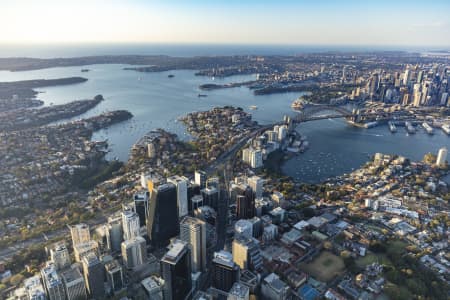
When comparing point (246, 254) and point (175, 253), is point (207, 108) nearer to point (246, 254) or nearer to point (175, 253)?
point (246, 254)

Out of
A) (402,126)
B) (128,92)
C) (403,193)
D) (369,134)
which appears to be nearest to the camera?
(403,193)

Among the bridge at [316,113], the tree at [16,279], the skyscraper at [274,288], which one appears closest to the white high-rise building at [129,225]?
the tree at [16,279]

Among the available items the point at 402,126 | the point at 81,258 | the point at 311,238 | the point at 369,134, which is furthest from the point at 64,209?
the point at 402,126

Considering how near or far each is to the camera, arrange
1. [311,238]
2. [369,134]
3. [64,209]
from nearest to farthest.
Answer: [311,238] → [64,209] → [369,134]

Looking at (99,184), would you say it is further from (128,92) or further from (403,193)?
(128,92)

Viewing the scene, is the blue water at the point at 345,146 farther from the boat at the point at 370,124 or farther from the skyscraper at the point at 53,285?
the skyscraper at the point at 53,285

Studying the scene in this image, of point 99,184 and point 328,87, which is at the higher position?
point 328,87

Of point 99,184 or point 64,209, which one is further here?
point 99,184
